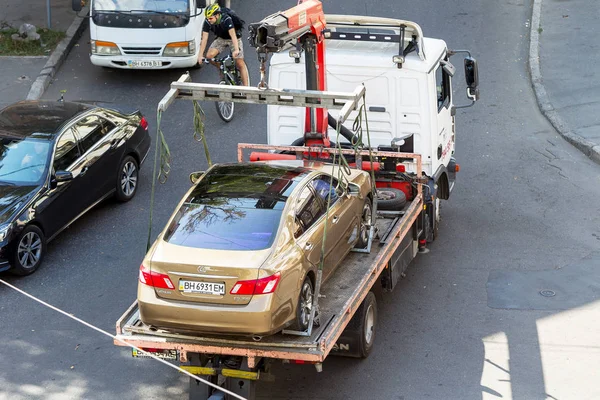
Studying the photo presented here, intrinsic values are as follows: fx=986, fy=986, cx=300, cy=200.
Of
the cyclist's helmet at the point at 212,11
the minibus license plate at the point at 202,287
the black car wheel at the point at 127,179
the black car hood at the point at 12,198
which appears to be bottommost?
the black car wheel at the point at 127,179

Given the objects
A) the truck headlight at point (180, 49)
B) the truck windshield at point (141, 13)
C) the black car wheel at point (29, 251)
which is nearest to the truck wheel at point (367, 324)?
the black car wheel at point (29, 251)

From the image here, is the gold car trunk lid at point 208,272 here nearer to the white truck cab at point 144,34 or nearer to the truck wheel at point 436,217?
the truck wheel at point 436,217

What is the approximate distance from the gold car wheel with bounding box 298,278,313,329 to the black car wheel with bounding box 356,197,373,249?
1.55 meters

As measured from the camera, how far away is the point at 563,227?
13.5 metres

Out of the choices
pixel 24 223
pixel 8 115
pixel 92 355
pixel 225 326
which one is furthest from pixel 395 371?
pixel 8 115

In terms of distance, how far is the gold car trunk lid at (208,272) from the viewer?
8.54 meters

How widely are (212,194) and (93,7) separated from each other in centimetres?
956

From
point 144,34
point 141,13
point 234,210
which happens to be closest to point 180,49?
point 144,34

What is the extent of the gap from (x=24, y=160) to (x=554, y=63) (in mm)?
10838

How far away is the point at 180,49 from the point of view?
1792cm

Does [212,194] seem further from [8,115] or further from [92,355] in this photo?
[8,115]

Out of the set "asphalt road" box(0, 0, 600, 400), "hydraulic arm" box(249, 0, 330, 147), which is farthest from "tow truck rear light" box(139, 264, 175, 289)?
"hydraulic arm" box(249, 0, 330, 147)

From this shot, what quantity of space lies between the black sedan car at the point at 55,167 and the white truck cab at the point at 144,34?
326 centimetres

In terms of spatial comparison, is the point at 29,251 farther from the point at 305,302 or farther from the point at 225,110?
the point at 225,110
